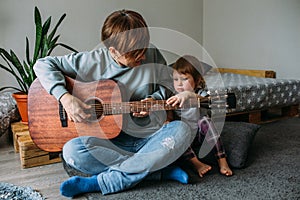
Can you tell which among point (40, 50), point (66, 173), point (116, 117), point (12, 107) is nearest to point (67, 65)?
point (116, 117)

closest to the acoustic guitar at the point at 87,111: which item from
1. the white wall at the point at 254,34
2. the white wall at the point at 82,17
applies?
the white wall at the point at 82,17

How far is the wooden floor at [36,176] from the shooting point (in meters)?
1.22

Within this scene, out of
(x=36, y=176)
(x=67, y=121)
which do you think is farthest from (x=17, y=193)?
(x=67, y=121)

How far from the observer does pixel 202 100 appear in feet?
4.03

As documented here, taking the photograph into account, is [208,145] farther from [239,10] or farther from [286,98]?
[239,10]

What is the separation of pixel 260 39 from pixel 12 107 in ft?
6.20

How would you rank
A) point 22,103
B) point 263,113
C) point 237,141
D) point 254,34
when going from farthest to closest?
point 254,34 < point 263,113 < point 22,103 < point 237,141

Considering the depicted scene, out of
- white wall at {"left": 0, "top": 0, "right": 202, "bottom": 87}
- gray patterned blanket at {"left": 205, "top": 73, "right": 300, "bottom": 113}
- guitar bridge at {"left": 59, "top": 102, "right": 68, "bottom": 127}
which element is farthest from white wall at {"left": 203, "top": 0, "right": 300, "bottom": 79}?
guitar bridge at {"left": 59, "top": 102, "right": 68, "bottom": 127}

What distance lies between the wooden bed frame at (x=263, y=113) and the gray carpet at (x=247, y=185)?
0.52 metres

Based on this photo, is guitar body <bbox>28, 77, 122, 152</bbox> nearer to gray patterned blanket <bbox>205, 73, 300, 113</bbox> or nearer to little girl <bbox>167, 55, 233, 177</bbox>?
little girl <bbox>167, 55, 233, 177</bbox>

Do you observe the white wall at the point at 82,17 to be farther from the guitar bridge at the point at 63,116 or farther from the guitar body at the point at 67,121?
the guitar bridge at the point at 63,116

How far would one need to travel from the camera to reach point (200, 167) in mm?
1280

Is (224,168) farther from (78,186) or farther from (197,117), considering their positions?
(78,186)

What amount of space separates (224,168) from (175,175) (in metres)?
0.21
